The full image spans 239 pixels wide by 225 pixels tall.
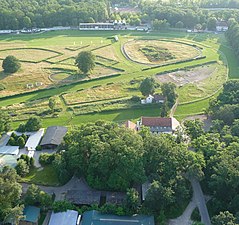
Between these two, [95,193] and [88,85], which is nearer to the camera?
[95,193]

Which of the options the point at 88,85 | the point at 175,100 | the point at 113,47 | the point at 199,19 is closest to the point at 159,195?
the point at 175,100

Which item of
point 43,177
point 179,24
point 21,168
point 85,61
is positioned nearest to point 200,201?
point 43,177

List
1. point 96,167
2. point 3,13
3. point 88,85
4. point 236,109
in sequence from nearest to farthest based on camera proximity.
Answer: point 96,167
point 236,109
point 88,85
point 3,13

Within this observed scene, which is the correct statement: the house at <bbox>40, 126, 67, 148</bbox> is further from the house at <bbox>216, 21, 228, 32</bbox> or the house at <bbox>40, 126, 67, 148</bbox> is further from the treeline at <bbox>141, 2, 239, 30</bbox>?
the house at <bbox>216, 21, 228, 32</bbox>

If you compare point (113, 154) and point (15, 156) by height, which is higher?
point (113, 154)

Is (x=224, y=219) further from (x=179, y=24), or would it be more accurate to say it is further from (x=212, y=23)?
(x=212, y=23)

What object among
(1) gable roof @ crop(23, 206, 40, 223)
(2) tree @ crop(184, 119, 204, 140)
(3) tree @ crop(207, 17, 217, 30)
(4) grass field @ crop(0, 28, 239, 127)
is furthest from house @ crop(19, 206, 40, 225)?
(3) tree @ crop(207, 17, 217, 30)

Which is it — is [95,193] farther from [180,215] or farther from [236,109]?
[236,109]

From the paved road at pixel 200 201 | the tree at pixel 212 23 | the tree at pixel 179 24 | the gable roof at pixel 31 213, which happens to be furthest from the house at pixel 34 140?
the tree at pixel 212 23
